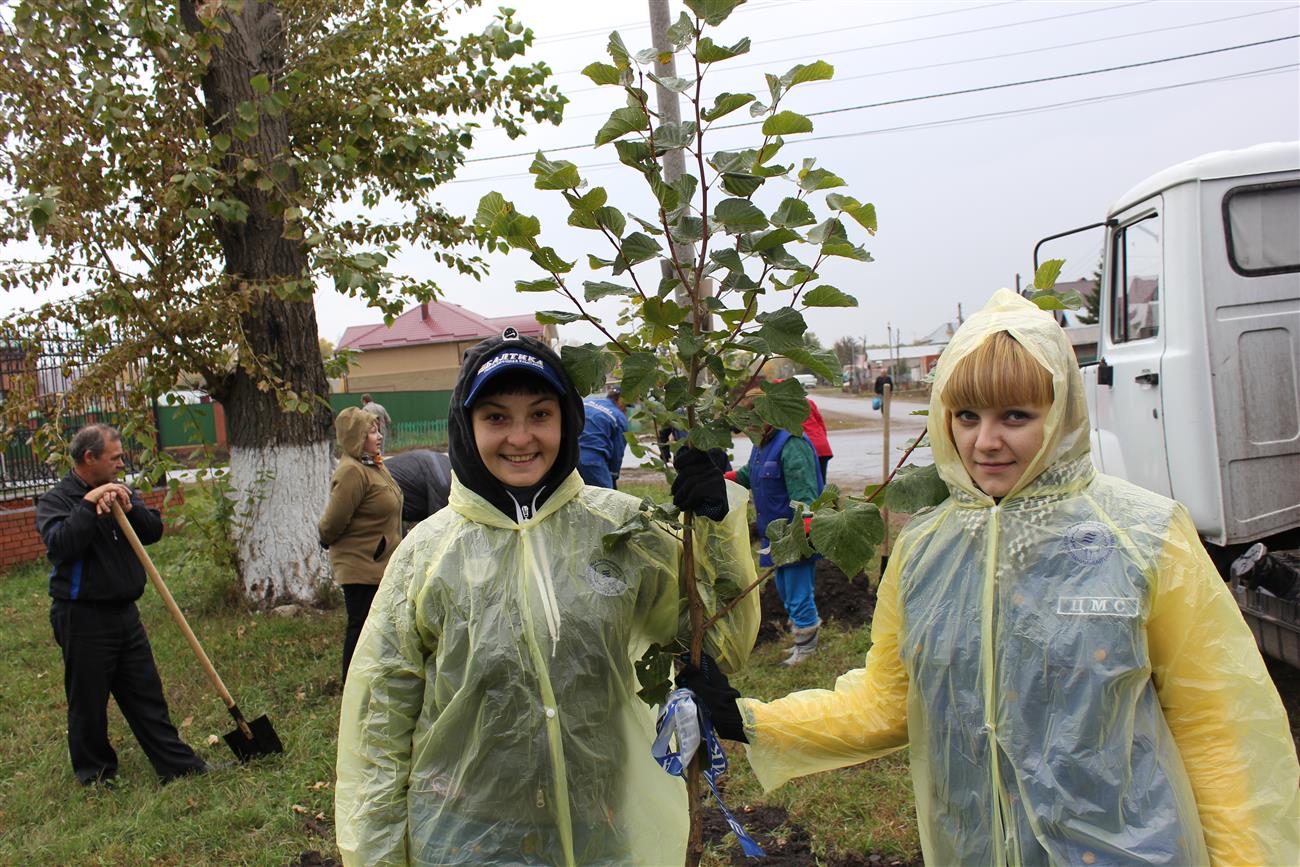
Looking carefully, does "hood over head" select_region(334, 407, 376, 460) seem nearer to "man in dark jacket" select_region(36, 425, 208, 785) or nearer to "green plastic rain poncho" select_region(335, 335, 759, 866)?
"man in dark jacket" select_region(36, 425, 208, 785)

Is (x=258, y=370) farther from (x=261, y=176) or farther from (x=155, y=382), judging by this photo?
(x=261, y=176)

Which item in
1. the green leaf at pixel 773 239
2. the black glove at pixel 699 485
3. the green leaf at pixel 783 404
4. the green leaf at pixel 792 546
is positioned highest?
the green leaf at pixel 773 239

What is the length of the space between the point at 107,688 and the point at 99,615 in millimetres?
376

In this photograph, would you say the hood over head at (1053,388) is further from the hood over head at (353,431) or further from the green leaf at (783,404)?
the hood over head at (353,431)

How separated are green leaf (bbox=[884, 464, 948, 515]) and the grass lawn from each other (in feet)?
6.69

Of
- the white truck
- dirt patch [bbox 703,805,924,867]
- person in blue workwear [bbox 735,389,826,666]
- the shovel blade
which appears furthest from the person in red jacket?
the shovel blade

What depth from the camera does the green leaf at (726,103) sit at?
1.55 m

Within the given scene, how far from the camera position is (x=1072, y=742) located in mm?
1433

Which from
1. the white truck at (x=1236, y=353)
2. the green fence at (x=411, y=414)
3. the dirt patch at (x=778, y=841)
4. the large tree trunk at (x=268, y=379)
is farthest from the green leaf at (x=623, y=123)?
the green fence at (x=411, y=414)

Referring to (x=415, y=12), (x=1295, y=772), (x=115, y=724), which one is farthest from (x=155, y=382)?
(x=1295, y=772)

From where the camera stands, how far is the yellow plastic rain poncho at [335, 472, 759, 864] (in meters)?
1.72

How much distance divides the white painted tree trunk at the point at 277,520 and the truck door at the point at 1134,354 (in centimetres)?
567

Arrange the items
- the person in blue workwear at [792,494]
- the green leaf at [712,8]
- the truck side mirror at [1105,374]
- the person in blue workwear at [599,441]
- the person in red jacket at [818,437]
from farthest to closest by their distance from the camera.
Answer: the person in red jacket at [818,437] → the person in blue workwear at [792,494] → the truck side mirror at [1105,374] → the person in blue workwear at [599,441] → the green leaf at [712,8]

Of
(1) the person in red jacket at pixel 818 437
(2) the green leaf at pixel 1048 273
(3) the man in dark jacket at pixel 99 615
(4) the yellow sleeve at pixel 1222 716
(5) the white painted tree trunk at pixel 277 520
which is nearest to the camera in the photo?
(4) the yellow sleeve at pixel 1222 716
